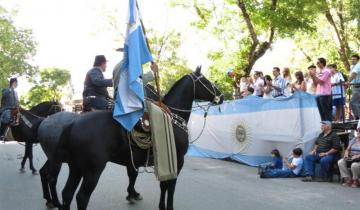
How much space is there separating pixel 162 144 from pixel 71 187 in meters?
1.52

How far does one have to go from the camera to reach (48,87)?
297ft

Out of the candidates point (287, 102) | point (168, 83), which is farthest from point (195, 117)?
point (168, 83)

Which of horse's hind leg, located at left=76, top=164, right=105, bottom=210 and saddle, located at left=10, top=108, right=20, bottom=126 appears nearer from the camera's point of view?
horse's hind leg, located at left=76, top=164, right=105, bottom=210

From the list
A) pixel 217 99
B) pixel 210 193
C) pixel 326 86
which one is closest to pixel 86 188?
pixel 217 99

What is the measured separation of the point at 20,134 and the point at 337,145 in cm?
818

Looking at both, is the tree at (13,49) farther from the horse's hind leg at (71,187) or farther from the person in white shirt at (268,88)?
the horse's hind leg at (71,187)

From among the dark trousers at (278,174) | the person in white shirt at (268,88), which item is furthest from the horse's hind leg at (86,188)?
the person in white shirt at (268,88)

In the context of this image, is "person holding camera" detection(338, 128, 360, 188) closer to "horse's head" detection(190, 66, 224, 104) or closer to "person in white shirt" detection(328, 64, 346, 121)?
"person in white shirt" detection(328, 64, 346, 121)

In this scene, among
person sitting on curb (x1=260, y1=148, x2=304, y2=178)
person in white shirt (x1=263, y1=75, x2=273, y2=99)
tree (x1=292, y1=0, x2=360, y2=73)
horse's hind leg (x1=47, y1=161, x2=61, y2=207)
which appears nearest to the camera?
horse's hind leg (x1=47, y1=161, x2=61, y2=207)

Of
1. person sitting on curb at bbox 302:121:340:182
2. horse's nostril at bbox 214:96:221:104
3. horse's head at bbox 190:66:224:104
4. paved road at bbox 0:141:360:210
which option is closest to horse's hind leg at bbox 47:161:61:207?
paved road at bbox 0:141:360:210

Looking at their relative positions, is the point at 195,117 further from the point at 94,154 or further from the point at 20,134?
the point at 94,154

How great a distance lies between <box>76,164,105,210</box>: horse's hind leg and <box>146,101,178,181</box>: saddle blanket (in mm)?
884

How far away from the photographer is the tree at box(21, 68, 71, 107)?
3447 inches

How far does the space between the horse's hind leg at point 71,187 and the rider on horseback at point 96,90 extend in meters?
1.35
